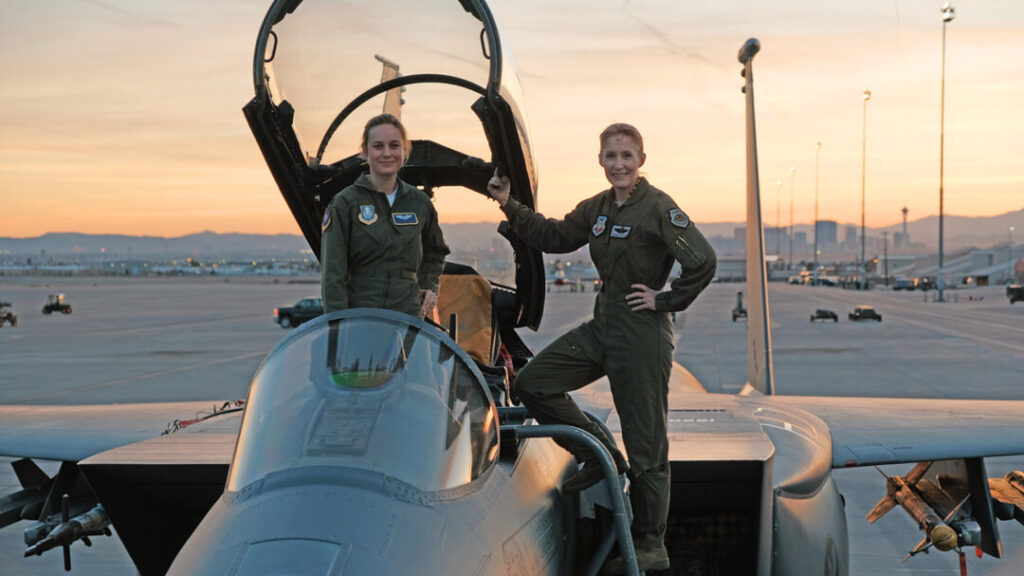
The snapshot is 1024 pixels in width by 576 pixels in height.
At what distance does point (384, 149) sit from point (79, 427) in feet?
12.2

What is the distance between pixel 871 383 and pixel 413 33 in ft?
44.7

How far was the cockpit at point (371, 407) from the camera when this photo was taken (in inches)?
114

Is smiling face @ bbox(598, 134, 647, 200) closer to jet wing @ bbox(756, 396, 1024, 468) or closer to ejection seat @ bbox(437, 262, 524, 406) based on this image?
ejection seat @ bbox(437, 262, 524, 406)

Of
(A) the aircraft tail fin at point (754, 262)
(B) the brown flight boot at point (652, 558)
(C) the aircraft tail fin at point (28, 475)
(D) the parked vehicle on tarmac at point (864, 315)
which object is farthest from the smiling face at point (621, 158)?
(D) the parked vehicle on tarmac at point (864, 315)

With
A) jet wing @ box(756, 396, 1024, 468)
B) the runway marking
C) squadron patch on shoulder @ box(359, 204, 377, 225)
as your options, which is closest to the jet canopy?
squadron patch on shoulder @ box(359, 204, 377, 225)

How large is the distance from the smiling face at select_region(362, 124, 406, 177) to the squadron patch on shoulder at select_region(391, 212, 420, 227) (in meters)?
0.20

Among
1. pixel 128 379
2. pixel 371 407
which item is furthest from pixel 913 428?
pixel 128 379

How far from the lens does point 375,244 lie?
4.11 meters

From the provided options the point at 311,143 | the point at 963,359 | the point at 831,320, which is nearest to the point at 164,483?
the point at 311,143

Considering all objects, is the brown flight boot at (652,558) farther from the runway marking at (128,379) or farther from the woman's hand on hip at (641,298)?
the runway marking at (128,379)

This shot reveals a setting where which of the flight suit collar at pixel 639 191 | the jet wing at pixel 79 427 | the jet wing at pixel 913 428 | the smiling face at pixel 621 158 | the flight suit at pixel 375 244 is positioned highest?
the smiling face at pixel 621 158

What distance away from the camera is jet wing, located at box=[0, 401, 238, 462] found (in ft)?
19.2

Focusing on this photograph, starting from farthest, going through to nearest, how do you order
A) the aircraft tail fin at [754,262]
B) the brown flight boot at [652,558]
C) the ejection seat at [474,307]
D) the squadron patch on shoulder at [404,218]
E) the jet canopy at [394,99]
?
the aircraft tail fin at [754,262]
the ejection seat at [474,307]
the jet canopy at [394,99]
the squadron patch on shoulder at [404,218]
the brown flight boot at [652,558]

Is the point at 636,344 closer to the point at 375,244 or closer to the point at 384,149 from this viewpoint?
the point at 375,244
